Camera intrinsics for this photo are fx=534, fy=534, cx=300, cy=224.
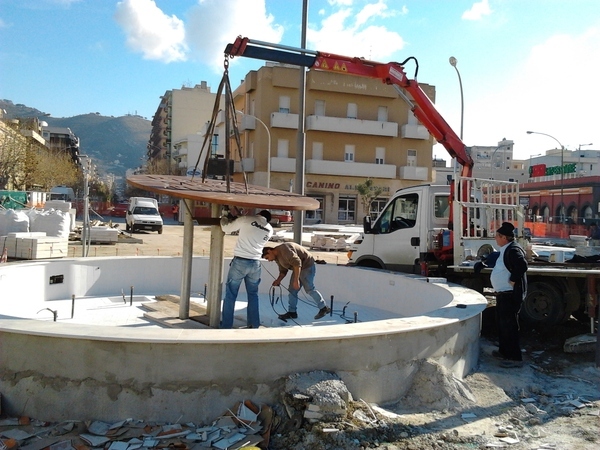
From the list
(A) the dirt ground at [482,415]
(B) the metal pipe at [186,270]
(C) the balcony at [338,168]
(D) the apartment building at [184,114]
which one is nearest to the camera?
(A) the dirt ground at [482,415]

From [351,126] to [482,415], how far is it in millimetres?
44814

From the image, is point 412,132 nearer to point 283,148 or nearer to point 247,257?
point 283,148

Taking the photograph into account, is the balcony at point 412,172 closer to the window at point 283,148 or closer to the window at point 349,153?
the window at point 349,153

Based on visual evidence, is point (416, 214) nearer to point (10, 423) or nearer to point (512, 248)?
point (512, 248)

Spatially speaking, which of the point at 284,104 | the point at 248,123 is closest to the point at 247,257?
the point at 248,123

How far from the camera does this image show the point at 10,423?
15.0ft

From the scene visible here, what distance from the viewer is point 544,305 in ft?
29.7

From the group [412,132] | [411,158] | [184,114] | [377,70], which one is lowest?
[377,70]

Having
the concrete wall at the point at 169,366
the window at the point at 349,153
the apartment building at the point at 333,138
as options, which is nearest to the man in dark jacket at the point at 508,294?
the concrete wall at the point at 169,366

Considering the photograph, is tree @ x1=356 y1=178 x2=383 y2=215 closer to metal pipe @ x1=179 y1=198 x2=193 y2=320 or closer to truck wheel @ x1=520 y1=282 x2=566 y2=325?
truck wheel @ x1=520 y1=282 x2=566 y2=325

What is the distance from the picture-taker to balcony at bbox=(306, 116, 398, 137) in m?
47.4

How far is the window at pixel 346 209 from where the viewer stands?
49969mm

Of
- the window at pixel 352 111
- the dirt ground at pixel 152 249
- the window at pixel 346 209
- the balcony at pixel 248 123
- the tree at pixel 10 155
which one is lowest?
the dirt ground at pixel 152 249

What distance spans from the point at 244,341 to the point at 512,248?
386 cm
